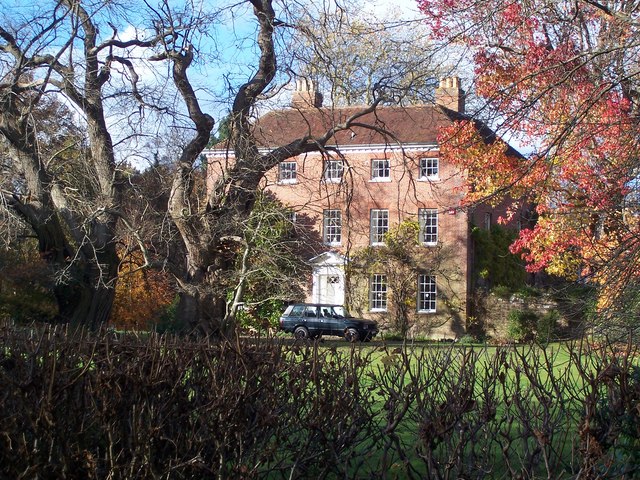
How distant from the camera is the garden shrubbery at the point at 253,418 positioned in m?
4.35

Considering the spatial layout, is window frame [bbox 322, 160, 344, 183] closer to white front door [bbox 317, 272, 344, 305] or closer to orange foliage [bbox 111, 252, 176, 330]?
white front door [bbox 317, 272, 344, 305]

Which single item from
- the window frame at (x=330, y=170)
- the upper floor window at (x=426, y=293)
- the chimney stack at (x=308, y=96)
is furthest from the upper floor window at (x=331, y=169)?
the upper floor window at (x=426, y=293)

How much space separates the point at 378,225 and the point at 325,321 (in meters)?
5.53

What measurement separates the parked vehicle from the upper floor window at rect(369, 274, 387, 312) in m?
2.48

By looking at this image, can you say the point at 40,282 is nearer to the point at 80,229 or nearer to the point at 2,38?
the point at 80,229

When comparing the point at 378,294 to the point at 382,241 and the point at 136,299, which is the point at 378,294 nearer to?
the point at 382,241

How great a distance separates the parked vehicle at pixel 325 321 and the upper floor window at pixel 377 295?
2.48 metres

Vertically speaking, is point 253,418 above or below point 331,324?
below

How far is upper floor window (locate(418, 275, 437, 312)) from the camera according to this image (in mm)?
35062

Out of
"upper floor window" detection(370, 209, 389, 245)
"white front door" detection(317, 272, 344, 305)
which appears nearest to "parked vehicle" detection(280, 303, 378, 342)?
"white front door" detection(317, 272, 344, 305)

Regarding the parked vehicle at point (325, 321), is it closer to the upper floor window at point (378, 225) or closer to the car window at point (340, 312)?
the car window at point (340, 312)

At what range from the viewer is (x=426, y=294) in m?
35.2

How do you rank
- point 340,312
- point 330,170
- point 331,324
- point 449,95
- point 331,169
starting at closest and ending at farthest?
point 449,95 < point 330,170 < point 331,169 < point 331,324 < point 340,312

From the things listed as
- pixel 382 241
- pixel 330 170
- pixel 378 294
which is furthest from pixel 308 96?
pixel 378 294
